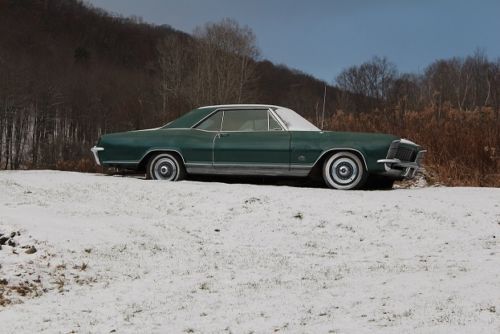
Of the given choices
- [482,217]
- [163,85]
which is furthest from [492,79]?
[163,85]

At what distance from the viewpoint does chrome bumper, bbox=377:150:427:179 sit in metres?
7.21

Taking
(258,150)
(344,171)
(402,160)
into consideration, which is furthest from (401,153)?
(258,150)

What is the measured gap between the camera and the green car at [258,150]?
738cm

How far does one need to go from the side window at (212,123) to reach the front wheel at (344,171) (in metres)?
1.87

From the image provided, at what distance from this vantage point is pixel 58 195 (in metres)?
6.80

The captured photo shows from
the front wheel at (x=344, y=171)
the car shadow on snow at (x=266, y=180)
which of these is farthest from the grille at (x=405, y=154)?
the car shadow on snow at (x=266, y=180)

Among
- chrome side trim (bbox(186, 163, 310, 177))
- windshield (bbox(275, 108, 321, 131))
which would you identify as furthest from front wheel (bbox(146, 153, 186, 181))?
windshield (bbox(275, 108, 321, 131))

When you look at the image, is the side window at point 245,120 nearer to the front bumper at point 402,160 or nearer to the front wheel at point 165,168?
the front wheel at point 165,168

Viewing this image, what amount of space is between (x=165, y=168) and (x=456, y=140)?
5065mm

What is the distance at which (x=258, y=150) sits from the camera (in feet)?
25.3

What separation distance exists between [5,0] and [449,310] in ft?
425

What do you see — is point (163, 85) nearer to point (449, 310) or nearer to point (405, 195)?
point (405, 195)

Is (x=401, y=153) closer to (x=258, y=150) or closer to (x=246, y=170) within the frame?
(x=258, y=150)

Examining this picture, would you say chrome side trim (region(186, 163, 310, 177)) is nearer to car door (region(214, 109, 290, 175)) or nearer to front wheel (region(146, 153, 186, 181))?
car door (region(214, 109, 290, 175))
